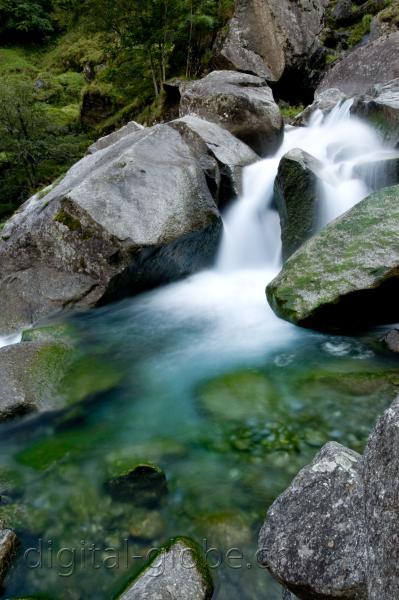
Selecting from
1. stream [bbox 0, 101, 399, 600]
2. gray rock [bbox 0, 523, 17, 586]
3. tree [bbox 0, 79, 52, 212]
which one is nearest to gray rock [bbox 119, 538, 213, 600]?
stream [bbox 0, 101, 399, 600]

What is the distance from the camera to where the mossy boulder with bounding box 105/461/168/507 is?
3.41 m

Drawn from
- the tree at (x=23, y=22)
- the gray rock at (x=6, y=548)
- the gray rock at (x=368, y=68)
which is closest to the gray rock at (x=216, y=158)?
the gray rock at (x=368, y=68)

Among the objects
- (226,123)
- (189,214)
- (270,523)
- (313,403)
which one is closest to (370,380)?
(313,403)

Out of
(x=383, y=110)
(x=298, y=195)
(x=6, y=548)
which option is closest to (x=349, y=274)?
(x=298, y=195)

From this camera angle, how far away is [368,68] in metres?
13.4

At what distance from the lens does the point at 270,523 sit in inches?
97.8

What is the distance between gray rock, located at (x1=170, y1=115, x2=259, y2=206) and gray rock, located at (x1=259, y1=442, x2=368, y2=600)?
7264 millimetres

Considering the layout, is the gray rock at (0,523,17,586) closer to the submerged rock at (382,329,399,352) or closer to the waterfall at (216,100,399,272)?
the submerged rock at (382,329,399,352)

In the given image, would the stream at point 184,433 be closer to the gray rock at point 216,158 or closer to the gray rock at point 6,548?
the gray rock at point 6,548

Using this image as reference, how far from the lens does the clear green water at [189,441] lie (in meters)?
2.98

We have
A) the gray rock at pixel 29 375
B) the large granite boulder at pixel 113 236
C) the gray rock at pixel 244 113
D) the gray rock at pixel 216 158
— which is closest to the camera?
the gray rock at pixel 29 375

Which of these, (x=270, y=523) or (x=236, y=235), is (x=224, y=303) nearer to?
(x=236, y=235)

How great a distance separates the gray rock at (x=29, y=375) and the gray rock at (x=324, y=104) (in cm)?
1038

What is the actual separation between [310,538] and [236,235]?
7230 millimetres
